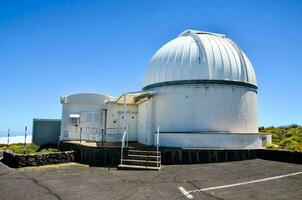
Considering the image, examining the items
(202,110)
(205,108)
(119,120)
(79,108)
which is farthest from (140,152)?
(79,108)

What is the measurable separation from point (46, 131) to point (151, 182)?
47.1 feet

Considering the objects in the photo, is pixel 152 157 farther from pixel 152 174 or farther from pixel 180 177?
pixel 180 177

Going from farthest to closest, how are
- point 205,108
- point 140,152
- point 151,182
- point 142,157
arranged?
point 205,108 < point 140,152 < point 142,157 < point 151,182

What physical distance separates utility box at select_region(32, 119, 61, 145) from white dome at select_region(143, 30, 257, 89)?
Answer: 824 centimetres

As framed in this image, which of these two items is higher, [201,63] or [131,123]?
[201,63]

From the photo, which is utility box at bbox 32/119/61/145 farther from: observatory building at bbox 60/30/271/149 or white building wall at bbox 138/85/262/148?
white building wall at bbox 138/85/262/148

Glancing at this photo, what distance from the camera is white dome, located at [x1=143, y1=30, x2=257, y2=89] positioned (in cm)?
1500

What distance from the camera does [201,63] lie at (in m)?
15.1

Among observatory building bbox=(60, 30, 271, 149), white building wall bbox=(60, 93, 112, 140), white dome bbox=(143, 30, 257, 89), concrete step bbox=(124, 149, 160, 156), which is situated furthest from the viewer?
white building wall bbox=(60, 93, 112, 140)

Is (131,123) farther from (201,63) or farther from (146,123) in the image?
(201,63)

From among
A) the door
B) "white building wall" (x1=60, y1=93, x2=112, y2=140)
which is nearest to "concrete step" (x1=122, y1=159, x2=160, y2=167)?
the door

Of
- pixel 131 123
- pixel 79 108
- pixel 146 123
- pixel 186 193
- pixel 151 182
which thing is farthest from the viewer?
pixel 79 108

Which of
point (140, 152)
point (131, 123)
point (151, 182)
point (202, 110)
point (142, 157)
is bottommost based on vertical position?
point (151, 182)

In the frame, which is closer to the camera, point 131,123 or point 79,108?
point 131,123
